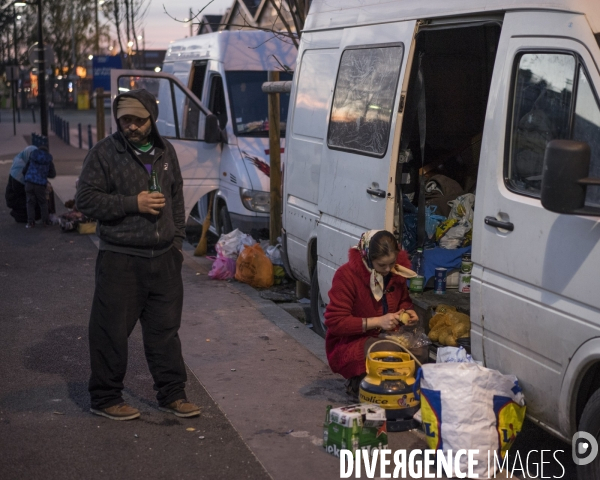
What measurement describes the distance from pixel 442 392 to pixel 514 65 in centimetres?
164

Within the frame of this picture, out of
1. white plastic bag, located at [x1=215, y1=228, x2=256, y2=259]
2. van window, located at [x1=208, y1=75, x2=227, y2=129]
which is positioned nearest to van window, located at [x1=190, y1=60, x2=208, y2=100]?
van window, located at [x1=208, y1=75, x2=227, y2=129]

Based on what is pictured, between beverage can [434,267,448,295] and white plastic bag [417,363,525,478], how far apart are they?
141 cm

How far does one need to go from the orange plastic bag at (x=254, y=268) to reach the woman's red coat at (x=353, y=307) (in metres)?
3.73

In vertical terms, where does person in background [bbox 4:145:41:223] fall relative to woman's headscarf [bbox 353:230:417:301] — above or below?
below

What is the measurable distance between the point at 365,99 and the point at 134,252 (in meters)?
2.07

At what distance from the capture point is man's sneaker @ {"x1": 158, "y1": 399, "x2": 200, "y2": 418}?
5.39m

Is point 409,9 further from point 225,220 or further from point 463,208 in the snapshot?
point 225,220

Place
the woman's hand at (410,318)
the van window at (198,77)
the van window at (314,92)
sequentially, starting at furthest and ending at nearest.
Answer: the van window at (198,77)
the van window at (314,92)
the woman's hand at (410,318)

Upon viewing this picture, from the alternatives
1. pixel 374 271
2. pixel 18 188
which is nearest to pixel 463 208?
pixel 374 271

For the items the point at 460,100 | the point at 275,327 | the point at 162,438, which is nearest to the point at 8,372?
the point at 162,438

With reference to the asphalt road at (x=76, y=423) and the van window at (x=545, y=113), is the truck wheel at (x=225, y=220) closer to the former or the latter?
the asphalt road at (x=76, y=423)

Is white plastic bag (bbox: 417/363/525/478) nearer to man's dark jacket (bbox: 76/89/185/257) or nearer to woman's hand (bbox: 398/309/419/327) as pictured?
woman's hand (bbox: 398/309/419/327)

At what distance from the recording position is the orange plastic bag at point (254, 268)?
9.27 metres

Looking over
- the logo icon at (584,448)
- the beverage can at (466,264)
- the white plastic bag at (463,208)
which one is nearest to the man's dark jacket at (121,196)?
the beverage can at (466,264)
